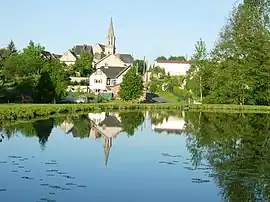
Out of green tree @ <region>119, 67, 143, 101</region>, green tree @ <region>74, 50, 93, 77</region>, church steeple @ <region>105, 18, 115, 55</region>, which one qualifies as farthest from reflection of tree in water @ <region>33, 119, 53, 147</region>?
church steeple @ <region>105, 18, 115, 55</region>

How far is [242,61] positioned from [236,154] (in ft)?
126

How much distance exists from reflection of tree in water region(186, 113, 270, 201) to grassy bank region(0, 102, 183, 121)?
13.2 m

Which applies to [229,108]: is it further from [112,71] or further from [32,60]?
[32,60]

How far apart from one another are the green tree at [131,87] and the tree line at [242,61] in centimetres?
965

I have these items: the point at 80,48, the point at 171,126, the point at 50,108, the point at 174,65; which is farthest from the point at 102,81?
the point at 80,48

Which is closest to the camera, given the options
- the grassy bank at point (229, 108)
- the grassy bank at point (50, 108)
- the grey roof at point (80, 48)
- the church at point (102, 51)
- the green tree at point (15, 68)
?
the grassy bank at point (50, 108)

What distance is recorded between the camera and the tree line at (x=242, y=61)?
54844 millimetres

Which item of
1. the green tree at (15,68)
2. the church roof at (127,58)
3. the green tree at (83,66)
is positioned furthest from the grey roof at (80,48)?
the green tree at (15,68)

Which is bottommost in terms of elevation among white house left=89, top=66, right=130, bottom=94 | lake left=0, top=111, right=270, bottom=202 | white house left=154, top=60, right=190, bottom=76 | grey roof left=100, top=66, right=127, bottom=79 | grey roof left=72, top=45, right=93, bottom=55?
lake left=0, top=111, right=270, bottom=202

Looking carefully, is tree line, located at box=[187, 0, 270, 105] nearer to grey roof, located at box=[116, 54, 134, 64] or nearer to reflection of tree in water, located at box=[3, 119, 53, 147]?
reflection of tree in water, located at box=[3, 119, 53, 147]

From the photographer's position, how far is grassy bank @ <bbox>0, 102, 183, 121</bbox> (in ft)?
113

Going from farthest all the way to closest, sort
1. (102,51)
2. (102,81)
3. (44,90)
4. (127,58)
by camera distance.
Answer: (102,51) < (127,58) < (102,81) < (44,90)

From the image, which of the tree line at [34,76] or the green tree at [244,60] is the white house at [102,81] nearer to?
the tree line at [34,76]

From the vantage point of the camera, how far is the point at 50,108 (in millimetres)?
41281
